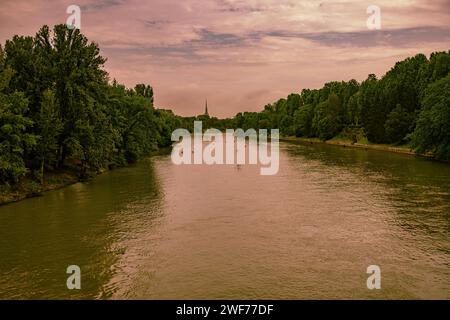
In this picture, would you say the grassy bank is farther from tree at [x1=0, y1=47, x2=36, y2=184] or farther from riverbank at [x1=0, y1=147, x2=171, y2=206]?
tree at [x1=0, y1=47, x2=36, y2=184]

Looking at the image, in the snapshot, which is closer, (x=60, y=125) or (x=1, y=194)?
(x=1, y=194)

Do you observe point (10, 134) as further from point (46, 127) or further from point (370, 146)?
point (370, 146)

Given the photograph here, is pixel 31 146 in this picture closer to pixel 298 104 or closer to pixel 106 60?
pixel 106 60

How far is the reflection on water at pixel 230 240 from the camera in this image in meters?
18.0

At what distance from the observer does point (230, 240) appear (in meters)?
24.8

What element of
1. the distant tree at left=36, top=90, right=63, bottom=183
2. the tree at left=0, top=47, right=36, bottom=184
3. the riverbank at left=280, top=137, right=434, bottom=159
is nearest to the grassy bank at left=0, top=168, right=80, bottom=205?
the tree at left=0, top=47, right=36, bottom=184

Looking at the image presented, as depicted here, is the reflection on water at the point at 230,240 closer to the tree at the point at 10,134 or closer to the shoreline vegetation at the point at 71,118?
the tree at the point at 10,134

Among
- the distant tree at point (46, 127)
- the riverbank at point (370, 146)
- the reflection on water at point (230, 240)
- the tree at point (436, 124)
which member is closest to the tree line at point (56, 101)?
the distant tree at point (46, 127)

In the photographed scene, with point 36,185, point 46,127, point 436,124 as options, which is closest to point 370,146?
point 436,124

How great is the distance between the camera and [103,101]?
2165 inches

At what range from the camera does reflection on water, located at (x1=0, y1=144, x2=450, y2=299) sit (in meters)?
18.0

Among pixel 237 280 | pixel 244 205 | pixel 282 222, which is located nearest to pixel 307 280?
pixel 237 280
